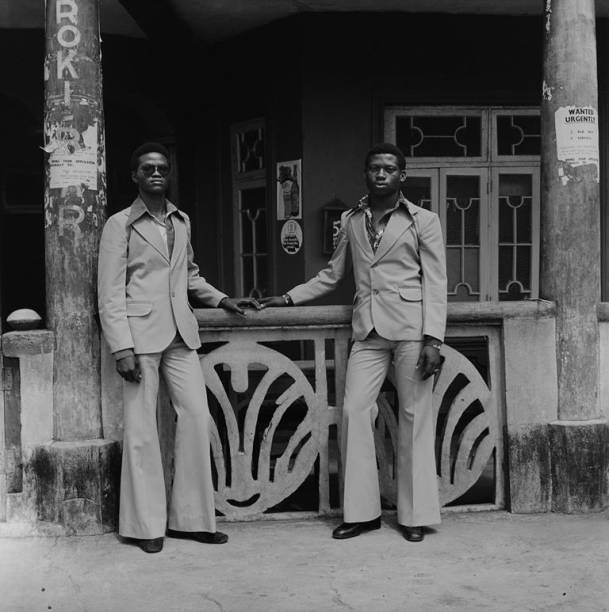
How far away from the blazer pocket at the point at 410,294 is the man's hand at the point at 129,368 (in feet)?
4.46

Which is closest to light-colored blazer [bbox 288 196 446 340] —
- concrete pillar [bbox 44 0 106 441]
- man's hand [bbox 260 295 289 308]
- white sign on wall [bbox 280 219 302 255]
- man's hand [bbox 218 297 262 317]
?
man's hand [bbox 260 295 289 308]

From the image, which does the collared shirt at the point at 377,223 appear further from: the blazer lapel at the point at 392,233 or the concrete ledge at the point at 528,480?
the concrete ledge at the point at 528,480

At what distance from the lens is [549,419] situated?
5523 millimetres

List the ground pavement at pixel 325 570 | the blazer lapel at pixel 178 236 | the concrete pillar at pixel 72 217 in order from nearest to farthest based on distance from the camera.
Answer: the ground pavement at pixel 325 570 < the blazer lapel at pixel 178 236 < the concrete pillar at pixel 72 217

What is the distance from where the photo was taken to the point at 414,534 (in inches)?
198

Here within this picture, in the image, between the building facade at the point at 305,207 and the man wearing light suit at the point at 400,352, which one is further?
the building facade at the point at 305,207

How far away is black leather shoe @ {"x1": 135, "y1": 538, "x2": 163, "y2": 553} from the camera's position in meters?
4.85

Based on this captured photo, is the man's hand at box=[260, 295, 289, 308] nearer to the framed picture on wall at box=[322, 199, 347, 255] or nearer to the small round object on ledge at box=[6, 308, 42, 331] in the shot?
the small round object on ledge at box=[6, 308, 42, 331]

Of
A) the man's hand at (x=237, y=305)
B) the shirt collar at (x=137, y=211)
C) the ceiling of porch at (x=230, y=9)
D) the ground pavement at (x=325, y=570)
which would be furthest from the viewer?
the ceiling of porch at (x=230, y=9)

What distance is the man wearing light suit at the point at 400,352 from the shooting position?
16.5ft

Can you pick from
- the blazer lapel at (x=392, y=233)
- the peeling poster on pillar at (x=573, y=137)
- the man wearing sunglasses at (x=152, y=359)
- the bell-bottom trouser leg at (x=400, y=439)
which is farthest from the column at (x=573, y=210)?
the man wearing sunglasses at (x=152, y=359)

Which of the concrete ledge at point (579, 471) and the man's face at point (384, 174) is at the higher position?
the man's face at point (384, 174)

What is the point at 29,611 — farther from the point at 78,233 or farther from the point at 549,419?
the point at 549,419

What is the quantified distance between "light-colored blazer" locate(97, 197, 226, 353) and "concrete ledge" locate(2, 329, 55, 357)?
1.38ft
